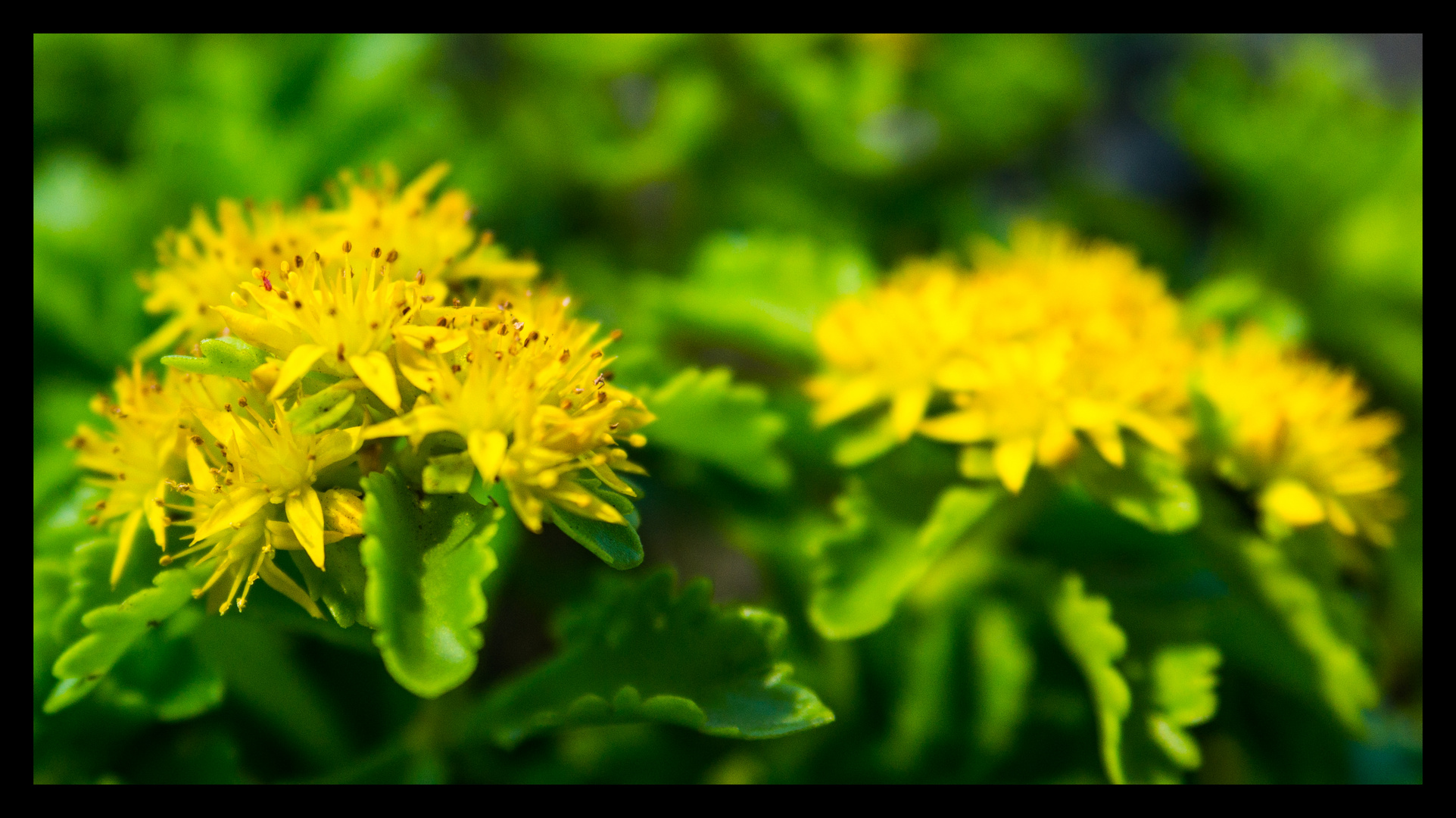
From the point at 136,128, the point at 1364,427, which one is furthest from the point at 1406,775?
the point at 136,128

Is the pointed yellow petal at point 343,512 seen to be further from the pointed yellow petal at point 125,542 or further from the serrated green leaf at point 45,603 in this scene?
the serrated green leaf at point 45,603

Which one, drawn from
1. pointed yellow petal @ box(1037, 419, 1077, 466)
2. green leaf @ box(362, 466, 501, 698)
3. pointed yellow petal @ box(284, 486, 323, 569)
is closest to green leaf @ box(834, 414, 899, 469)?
pointed yellow petal @ box(1037, 419, 1077, 466)

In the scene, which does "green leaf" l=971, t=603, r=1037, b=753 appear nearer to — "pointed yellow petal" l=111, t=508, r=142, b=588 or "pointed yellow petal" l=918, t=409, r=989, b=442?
"pointed yellow petal" l=918, t=409, r=989, b=442

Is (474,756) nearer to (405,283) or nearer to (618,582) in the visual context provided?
(618,582)

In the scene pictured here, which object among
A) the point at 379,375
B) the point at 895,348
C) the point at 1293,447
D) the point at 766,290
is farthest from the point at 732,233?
the point at 379,375

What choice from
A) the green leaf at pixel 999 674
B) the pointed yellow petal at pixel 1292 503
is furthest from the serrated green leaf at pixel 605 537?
the pointed yellow petal at pixel 1292 503

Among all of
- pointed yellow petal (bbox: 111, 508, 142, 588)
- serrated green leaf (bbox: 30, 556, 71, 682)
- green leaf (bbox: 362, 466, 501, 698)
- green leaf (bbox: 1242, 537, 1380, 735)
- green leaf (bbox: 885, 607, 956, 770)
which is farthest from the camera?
green leaf (bbox: 885, 607, 956, 770)
